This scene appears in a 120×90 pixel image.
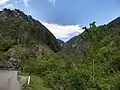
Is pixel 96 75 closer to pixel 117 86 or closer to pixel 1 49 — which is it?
pixel 117 86

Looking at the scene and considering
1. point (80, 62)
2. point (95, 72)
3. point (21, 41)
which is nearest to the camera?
point (95, 72)

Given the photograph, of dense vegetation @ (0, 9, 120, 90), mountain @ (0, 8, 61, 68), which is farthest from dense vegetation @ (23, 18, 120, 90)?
mountain @ (0, 8, 61, 68)

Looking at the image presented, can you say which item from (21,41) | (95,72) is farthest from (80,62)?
(21,41)

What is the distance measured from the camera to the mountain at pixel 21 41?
12469 centimetres

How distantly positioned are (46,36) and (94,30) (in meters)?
136

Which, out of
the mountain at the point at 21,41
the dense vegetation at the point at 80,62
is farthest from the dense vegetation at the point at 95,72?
the mountain at the point at 21,41

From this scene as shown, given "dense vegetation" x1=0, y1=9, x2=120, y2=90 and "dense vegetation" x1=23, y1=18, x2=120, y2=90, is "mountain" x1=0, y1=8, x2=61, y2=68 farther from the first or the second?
"dense vegetation" x1=23, y1=18, x2=120, y2=90

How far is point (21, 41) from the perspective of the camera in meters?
146

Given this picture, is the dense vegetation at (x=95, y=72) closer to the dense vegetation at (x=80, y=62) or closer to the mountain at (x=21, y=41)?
the dense vegetation at (x=80, y=62)

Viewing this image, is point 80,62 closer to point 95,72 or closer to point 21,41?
point 95,72

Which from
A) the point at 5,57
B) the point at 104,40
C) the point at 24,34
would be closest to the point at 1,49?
the point at 5,57

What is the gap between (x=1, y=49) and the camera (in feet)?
433

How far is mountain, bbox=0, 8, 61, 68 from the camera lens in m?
125

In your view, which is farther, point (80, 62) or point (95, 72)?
point (80, 62)
